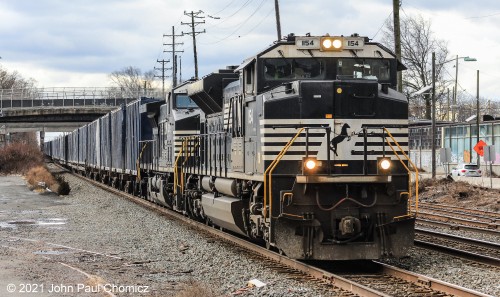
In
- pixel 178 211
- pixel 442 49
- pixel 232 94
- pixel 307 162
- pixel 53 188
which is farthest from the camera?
pixel 442 49

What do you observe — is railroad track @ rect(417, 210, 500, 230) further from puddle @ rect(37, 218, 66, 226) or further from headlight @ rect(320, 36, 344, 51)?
puddle @ rect(37, 218, 66, 226)

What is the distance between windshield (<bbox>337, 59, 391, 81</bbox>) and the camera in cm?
1209

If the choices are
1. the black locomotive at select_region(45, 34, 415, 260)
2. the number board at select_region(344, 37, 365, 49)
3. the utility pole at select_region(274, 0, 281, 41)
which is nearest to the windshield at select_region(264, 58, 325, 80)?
the black locomotive at select_region(45, 34, 415, 260)

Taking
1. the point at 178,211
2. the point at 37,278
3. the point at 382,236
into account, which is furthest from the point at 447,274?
the point at 178,211

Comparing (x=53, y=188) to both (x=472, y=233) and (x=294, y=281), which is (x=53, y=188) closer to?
(x=472, y=233)

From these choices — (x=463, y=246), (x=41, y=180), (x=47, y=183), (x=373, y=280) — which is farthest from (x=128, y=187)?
(x=373, y=280)

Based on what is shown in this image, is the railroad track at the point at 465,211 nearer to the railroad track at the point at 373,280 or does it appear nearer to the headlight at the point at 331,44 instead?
the railroad track at the point at 373,280

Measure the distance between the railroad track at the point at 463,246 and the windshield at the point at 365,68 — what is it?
336 cm

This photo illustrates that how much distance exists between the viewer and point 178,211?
20297mm

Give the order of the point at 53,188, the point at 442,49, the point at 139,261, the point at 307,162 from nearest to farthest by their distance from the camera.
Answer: the point at 307,162, the point at 139,261, the point at 53,188, the point at 442,49

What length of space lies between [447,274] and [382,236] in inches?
44.0

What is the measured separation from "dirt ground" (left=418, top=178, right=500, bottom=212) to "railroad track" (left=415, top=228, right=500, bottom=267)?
895cm

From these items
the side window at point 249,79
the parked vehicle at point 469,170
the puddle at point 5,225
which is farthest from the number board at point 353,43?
the parked vehicle at point 469,170

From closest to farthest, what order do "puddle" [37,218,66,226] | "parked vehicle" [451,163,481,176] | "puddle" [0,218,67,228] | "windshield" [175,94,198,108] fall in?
"puddle" [0,218,67,228]
"puddle" [37,218,66,226]
"windshield" [175,94,198,108]
"parked vehicle" [451,163,481,176]
